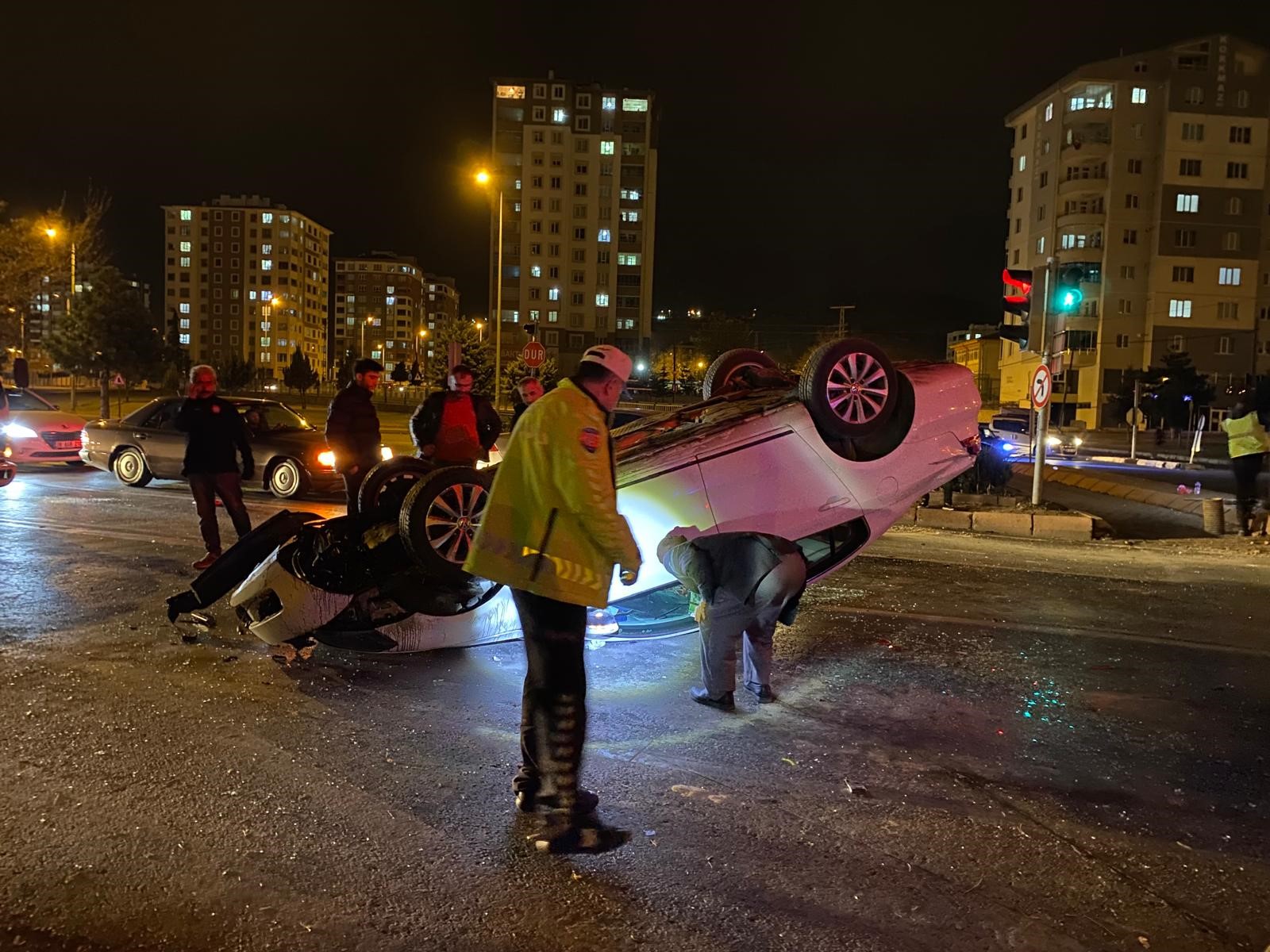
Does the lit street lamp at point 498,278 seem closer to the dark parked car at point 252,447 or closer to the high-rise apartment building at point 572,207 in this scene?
the dark parked car at point 252,447

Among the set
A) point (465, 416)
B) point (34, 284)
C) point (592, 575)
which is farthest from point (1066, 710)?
point (34, 284)

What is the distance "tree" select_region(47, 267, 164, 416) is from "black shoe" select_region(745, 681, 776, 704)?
37.1 metres

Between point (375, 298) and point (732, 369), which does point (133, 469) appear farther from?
point (375, 298)

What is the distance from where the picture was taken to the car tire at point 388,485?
552cm

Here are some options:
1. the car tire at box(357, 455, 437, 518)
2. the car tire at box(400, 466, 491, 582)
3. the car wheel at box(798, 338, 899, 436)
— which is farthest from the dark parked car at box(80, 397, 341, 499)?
the car wheel at box(798, 338, 899, 436)

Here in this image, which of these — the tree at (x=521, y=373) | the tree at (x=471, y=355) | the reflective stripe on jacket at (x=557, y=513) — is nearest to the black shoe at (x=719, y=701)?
the reflective stripe on jacket at (x=557, y=513)

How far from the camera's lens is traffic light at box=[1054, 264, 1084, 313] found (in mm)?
13414

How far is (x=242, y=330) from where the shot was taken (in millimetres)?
148500

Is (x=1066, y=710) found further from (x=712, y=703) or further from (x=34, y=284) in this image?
(x=34, y=284)

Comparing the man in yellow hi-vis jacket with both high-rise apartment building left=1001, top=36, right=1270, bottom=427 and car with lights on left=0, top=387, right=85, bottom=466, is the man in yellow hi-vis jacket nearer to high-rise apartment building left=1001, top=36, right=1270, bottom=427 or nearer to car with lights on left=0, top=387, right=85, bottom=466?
car with lights on left=0, top=387, right=85, bottom=466

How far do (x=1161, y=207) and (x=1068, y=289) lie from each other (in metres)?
63.3

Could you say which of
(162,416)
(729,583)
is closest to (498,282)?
(162,416)

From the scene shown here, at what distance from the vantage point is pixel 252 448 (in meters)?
13.1

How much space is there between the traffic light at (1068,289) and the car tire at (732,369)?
8.96 m
